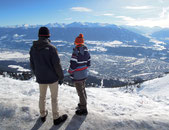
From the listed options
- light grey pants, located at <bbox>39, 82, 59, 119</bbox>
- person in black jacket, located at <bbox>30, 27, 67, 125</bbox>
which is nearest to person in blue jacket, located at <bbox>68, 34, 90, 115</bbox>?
person in black jacket, located at <bbox>30, 27, 67, 125</bbox>

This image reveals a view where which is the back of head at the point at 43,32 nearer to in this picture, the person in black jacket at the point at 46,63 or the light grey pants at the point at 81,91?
the person in black jacket at the point at 46,63

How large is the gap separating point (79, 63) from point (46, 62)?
4.28 ft

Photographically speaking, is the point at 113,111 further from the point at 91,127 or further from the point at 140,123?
the point at 91,127

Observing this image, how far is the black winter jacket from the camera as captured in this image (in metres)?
5.02

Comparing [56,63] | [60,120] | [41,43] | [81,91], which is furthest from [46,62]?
[60,120]

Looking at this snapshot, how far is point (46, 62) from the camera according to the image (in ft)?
17.1

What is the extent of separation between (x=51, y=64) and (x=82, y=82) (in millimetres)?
1572

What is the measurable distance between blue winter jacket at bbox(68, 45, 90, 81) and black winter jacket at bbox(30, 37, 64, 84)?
69 cm

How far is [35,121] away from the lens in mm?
5980

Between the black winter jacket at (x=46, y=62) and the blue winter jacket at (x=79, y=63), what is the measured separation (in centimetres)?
69

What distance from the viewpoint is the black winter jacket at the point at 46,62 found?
16.5 ft

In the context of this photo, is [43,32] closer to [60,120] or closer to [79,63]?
[79,63]

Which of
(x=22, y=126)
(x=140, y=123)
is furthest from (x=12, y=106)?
(x=140, y=123)

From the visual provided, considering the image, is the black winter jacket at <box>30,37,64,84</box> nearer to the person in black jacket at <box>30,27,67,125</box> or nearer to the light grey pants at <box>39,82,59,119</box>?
the person in black jacket at <box>30,27,67,125</box>
